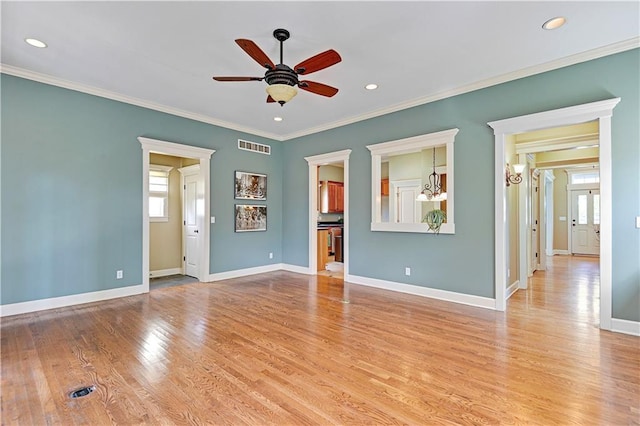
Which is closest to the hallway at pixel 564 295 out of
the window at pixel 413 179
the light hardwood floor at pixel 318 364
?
the light hardwood floor at pixel 318 364

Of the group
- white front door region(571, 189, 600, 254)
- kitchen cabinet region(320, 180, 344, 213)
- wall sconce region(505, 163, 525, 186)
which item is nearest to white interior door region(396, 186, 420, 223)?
kitchen cabinet region(320, 180, 344, 213)

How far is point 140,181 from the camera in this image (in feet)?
16.1

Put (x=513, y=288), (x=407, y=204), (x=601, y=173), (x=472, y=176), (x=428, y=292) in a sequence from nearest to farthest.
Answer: (x=601, y=173) < (x=472, y=176) < (x=428, y=292) < (x=513, y=288) < (x=407, y=204)

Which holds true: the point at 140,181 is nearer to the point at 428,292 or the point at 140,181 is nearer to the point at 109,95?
the point at 109,95

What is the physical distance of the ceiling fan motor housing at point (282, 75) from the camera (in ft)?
9.48

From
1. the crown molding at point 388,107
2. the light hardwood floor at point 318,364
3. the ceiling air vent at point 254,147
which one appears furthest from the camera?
the ceiling air vent at point 254,147

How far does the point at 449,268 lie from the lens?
14.7 ft

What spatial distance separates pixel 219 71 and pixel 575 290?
6432 mm

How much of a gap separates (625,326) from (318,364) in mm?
3277

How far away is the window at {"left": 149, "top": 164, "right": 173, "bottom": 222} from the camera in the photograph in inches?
249

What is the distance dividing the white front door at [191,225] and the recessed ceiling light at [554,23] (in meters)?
5.73

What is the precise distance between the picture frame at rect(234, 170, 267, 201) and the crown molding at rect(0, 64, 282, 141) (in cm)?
93

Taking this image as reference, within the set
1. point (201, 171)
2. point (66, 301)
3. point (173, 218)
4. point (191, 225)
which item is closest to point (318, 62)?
point (201, 171)

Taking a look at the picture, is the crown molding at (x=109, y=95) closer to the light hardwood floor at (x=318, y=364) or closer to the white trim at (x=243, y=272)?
the white trim at (x=243, y=272)
